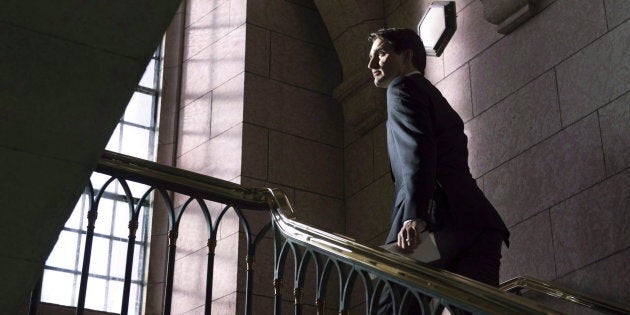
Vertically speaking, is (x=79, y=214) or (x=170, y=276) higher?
(x=79, y=214)

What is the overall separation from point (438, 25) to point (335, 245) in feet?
12.3

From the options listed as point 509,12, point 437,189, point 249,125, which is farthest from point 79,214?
point 437,189

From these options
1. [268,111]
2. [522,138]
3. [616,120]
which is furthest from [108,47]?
[268,111]

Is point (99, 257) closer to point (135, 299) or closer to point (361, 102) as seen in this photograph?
point (135, 299)

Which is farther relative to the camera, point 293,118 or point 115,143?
point 115,143

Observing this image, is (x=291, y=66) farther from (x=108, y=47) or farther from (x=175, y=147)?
(x=108, y=47)

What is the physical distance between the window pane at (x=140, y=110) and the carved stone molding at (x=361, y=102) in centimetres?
180

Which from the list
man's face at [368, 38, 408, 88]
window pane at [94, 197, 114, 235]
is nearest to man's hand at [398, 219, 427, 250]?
man's face at [368, 38, 408, 88]

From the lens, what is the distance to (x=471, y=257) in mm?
4738

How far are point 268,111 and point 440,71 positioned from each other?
61.4 inches

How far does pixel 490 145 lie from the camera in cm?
727

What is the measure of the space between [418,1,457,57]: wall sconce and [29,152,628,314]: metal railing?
307 cm

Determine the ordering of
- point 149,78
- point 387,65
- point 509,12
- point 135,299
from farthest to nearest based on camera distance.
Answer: point 149,78, point 135,299, point 509,12, point 387,65

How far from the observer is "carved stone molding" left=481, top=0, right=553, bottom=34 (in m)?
7.14
